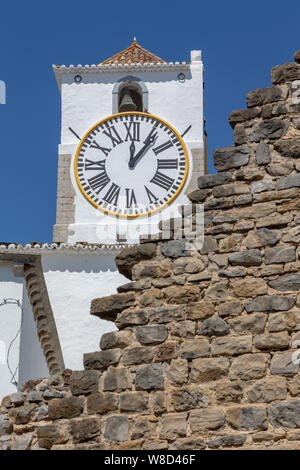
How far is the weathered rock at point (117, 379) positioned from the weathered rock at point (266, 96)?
224 centimetres

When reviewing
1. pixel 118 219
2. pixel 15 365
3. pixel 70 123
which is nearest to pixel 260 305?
pixel 15 365

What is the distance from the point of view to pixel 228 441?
22.1 ft

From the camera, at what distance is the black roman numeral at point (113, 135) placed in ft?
87.9

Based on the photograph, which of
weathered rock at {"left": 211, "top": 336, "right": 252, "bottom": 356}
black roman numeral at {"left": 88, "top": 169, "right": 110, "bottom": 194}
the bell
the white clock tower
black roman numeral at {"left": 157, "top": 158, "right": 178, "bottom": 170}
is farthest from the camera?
the bell

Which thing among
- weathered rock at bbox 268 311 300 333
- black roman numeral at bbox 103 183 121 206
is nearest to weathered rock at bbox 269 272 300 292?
weathered rock at bbox 268 311 300 333

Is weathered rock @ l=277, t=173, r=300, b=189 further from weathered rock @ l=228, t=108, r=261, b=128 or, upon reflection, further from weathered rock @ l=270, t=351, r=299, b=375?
weathered rock @ l=270, t=351, r=299, b=375

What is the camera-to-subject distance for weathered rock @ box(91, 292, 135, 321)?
7434 mm

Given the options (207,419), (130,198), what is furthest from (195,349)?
(130,198)

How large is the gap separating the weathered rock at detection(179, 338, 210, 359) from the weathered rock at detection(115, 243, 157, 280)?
0.78 metres

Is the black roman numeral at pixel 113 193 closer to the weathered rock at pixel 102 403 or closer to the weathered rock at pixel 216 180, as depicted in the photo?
the weathered rock at pixel 216 180

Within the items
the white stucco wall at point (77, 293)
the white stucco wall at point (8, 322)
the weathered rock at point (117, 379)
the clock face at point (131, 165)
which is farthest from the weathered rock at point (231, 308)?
the clock face at point (131, 165)

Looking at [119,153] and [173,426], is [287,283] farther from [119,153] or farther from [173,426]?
[119,153]

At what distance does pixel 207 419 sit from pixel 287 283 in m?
1.10
